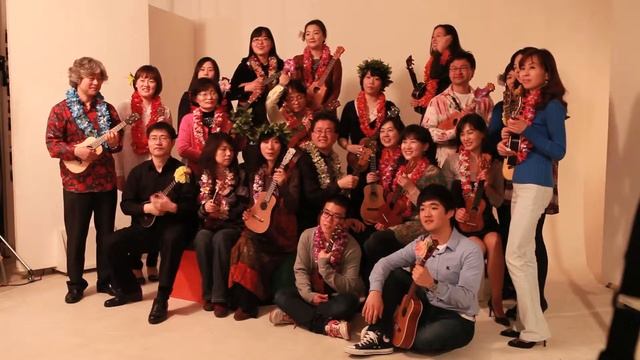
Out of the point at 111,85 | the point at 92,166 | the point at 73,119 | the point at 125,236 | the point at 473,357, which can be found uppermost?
the point at 111,85

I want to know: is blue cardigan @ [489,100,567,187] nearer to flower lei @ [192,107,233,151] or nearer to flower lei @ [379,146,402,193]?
flower lei @ [379,146,402,193]

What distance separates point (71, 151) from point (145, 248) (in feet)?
2.73

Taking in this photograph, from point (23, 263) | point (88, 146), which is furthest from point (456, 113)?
point (23, 263)

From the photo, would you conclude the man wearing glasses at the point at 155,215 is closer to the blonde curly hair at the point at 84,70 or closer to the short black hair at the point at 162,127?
the short black hair at the point at 162,127

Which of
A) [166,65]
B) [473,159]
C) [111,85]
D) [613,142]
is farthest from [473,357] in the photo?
[166,65]

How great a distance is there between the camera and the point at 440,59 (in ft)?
15.5

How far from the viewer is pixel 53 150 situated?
14.5 ft

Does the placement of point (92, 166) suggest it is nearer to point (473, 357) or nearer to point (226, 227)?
point (226, 227)

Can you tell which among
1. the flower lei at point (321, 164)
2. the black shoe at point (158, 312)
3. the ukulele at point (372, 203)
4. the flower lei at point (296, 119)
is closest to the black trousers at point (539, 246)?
the ukulele at point (372, 203)

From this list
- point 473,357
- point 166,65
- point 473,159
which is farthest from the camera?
point 166,65

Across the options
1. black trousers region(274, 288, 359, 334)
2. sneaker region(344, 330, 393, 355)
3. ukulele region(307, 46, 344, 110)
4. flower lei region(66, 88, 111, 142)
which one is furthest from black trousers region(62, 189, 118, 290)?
sneaker region(344, 330, 393, 355)

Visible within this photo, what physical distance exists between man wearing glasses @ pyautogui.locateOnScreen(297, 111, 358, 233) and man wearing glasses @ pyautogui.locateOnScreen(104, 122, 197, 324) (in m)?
0.75

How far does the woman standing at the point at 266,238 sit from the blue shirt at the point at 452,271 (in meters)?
0.93

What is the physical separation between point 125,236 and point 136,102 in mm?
1070
